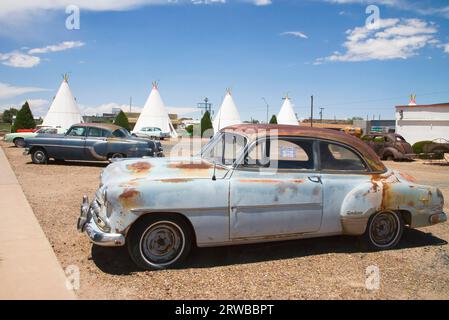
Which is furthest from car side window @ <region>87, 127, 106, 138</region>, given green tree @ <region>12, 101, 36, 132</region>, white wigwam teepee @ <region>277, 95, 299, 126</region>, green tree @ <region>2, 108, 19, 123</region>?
green tree @ <region>2, 108, 19, 123</region>

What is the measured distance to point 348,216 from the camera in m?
4.67

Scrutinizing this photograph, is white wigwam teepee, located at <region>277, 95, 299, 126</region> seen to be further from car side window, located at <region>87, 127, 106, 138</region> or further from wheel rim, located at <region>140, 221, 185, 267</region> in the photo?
wheel rim, located at <region>140, 221, 185, 267</region>

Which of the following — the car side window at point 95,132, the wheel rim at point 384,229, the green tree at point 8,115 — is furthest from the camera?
the green tree at point 8,115

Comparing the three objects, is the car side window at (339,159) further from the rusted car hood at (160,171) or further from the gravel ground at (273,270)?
the rusted car hood at (160,171)

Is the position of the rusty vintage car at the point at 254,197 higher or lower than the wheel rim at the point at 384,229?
higher

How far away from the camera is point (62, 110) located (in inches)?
1441

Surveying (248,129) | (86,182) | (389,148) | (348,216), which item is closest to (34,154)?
(86,182)

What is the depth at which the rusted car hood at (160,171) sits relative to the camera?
4.11m

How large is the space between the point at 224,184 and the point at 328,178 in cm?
131

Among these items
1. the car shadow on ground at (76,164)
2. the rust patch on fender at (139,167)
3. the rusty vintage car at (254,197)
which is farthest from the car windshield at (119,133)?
the rust patch on fender at (139,167)

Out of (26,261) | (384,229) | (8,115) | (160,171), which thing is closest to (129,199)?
(160,171)

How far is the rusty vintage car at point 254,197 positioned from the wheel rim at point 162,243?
0.03ft

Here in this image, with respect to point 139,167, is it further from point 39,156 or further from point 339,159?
point 39,156
